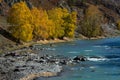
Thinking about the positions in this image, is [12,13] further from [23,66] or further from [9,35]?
[23,66]

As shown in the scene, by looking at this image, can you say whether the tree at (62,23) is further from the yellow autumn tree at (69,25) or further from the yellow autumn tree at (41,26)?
the yellow autumn tree at (41,26)

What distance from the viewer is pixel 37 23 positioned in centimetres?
15025

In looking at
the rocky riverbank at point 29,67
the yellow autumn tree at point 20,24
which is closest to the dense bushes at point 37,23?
the yellow autumn tree at point 20,24

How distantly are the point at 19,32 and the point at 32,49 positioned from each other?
1803 cm

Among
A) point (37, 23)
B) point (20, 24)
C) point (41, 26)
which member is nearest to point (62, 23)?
point (41, 26)

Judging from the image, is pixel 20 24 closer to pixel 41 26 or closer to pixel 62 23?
pixel 41 26

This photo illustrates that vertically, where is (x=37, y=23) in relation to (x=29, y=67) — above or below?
above

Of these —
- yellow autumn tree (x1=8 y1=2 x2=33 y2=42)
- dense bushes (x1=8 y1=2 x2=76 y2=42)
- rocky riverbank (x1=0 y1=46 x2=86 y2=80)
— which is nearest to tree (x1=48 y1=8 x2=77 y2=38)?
dense bushes (x1=8 y1=2 x2=76 y2=42)

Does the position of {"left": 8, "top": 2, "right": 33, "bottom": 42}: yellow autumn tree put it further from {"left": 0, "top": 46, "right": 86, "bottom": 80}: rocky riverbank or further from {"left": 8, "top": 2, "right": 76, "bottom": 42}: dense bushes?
{"left": 0, "top": 46, "right": 86, "bottom": 80}: rocky riverbank

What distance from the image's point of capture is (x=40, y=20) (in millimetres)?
153375

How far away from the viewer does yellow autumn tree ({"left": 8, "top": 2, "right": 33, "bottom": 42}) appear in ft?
433

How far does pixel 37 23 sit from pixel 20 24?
1639cm

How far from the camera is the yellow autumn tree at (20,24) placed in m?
132

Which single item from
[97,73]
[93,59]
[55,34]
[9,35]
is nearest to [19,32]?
[9,35]
